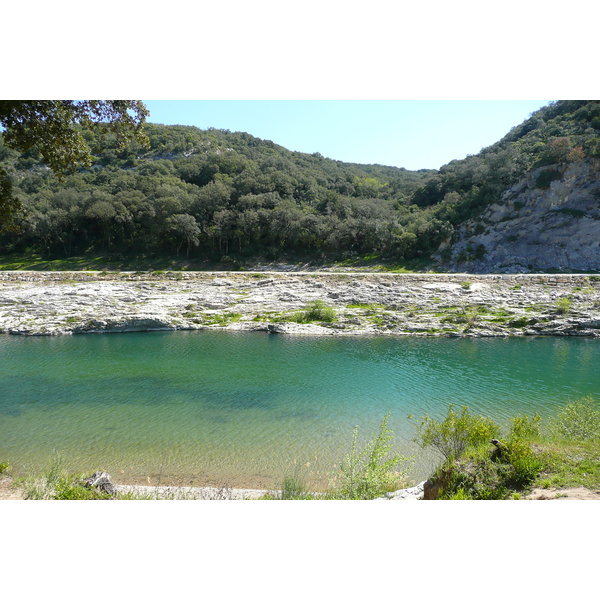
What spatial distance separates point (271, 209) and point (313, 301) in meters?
30.6

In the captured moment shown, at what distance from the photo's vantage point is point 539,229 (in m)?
→ 47.1

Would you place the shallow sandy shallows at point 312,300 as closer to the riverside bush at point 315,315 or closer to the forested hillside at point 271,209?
the riverside bush at point 315,315

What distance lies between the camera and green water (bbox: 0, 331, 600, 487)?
40.6 ft

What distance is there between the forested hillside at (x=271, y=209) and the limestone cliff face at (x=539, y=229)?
56.7 inches

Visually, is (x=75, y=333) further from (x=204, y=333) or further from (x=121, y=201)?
(x=121, y=201)

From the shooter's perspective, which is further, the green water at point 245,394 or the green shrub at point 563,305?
the green shrub at point 563,305

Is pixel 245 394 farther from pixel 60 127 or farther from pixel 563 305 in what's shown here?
pixel 563 305

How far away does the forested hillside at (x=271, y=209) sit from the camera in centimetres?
5300

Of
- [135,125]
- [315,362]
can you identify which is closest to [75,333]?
[315,362]

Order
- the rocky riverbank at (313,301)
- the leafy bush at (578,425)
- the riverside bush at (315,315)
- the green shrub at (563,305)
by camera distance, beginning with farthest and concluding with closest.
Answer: the riverside bush at (315,315) < the green shrub at (563,305) < the rocky riverbank at (313,301) < the leafy bush at (578,425)

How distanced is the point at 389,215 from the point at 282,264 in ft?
65.7

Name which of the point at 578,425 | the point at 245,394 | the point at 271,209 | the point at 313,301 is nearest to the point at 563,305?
the point at 313,301

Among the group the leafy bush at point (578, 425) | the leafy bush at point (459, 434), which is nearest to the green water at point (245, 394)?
the leafy bush at point (459, 434)

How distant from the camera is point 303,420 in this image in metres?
15.1
